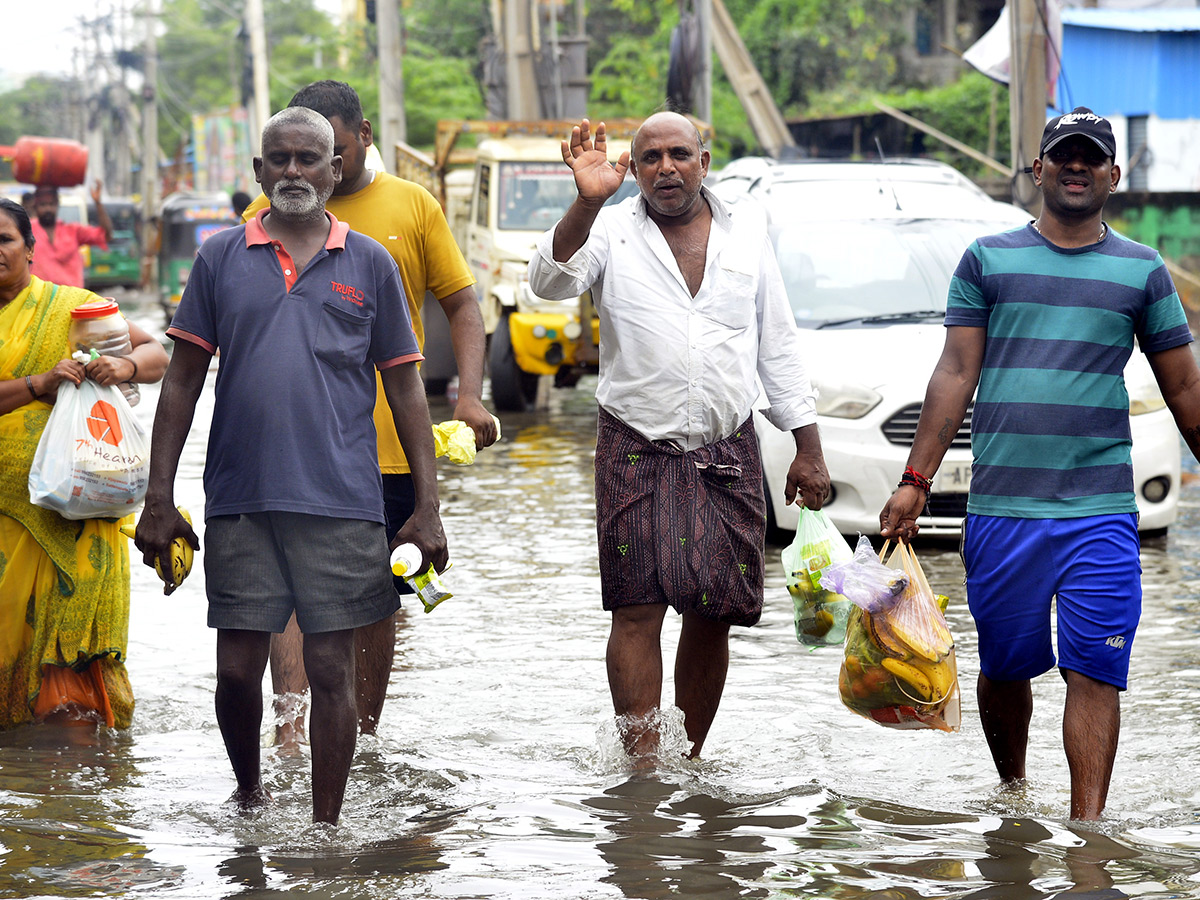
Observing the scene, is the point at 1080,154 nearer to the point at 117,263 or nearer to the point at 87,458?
the point at 87,458

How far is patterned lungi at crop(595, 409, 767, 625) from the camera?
4.65m

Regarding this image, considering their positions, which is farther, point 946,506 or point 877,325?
point 877,325

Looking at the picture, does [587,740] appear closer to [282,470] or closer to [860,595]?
[860,595]

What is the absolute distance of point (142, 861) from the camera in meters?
3.99

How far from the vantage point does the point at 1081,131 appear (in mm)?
4191

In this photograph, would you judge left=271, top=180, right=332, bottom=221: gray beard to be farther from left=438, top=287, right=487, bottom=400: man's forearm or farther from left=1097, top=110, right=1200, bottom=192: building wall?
left=1097, top=110, right=1200, bottom=192: building wall

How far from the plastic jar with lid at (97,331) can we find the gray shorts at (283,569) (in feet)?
4.46

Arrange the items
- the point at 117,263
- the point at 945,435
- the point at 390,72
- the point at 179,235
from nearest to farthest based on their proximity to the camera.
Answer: the point at 945,435, the point at 390,72, the point at 179,235, the point at 117,263

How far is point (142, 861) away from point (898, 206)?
6.68 meters

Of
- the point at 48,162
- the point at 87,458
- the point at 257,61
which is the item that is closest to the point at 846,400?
the point at 87,458

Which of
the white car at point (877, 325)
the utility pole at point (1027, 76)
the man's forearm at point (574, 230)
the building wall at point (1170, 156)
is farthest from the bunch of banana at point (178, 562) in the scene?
the building wall at point (1170, 156)

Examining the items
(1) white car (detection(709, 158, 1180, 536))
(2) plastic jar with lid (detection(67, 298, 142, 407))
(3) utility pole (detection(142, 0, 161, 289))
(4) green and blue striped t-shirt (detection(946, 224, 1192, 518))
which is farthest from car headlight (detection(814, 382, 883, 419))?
(3) utility pole (detection(142, 0, 161, 289))

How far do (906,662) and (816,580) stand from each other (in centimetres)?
51

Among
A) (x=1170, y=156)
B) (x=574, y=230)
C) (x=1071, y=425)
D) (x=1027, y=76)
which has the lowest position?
(x=1071, y=425)
